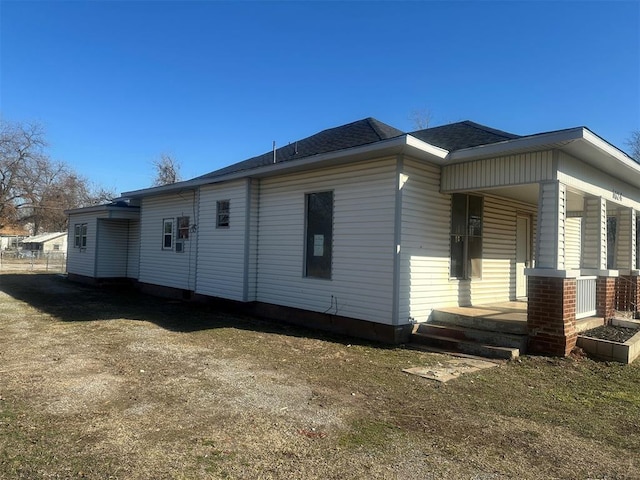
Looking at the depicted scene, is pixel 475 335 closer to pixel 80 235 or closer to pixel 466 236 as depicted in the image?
pixel 466 236

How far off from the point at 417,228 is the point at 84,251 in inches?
611

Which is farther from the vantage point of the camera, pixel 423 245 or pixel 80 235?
pixel 80 235

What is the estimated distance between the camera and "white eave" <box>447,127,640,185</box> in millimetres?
6461

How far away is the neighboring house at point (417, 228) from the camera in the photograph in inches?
275

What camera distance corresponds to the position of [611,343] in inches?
263

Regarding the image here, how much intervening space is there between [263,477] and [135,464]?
0.93 metres

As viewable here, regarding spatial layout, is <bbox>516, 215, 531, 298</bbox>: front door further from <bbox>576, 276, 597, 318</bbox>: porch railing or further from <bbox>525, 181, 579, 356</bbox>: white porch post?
<bbox>525, 181, 579, 356</bbox>: white porch post

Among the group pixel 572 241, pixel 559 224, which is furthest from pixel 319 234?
pixel 572 241

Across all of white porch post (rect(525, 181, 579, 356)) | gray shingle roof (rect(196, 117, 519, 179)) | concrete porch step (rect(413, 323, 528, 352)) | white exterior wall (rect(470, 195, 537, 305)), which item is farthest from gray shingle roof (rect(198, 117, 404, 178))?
concrete porch step (rect(413, 323, 528, 352))

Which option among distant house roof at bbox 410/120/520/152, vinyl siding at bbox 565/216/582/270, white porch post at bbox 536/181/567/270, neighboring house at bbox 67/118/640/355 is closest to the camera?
white porch post at bbox 536/181/567/270

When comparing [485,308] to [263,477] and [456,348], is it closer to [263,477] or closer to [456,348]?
[456,348]

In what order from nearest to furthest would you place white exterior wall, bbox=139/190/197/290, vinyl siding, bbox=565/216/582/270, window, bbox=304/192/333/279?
window, bbox=304/192/333/279
vinyl siding, bbox=565/216/582/270
white exterior wall, bbox=139/190/197/290

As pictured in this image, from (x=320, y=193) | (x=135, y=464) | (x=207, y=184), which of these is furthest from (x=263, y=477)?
(x=207, y=184)

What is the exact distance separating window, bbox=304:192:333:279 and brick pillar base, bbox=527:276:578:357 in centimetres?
371
